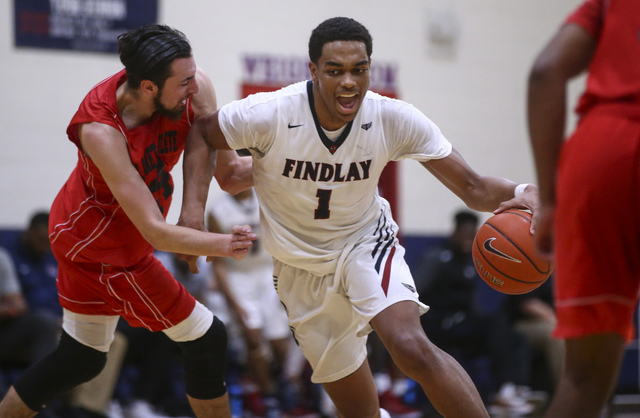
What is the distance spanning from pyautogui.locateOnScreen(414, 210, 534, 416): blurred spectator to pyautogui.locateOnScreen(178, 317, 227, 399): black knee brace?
3.37 m

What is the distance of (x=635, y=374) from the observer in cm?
845

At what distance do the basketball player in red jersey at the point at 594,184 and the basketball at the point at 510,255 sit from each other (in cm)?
125

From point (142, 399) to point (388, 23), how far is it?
4.70 meters

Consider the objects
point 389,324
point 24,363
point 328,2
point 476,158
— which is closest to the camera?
point 389,324

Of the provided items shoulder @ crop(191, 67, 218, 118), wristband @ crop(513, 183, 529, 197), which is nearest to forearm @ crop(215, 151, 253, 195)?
shoulder @ crop(191, 67, 218, 118)

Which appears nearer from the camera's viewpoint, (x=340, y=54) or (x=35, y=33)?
(x=340, y=54)

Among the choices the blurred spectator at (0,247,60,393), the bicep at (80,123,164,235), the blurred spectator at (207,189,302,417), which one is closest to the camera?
the bicep at (80,123,164,235)

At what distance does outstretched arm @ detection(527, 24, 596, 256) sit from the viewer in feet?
7.06

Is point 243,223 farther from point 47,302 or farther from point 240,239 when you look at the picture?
point 240,239

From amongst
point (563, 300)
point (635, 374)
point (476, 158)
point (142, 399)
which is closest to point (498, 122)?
point (476, 158)

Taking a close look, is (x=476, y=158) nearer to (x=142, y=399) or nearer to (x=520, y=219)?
(x=142, y=399)

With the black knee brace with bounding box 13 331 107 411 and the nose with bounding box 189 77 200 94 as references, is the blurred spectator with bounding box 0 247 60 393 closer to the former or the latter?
the black knee brace with bounding box 13 331 107 411

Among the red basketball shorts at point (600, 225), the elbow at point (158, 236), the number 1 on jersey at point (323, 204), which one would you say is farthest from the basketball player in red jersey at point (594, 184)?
the elbow at point (158, 236)

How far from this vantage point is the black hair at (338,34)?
3.40m
